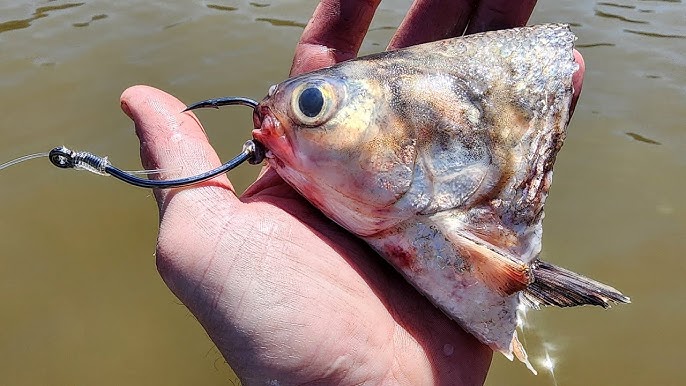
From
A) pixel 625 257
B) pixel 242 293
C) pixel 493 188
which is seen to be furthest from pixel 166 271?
pixel 625 257

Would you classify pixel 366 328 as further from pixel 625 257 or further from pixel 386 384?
pixel 625 257

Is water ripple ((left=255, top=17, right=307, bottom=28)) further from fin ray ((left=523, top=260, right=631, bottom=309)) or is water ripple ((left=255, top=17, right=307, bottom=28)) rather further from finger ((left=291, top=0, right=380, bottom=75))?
fin ray ((left=523, top=260, right=631, bottom=309))

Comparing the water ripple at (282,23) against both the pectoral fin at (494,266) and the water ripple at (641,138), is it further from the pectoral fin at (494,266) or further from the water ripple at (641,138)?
the pectoral fin at (494,266)

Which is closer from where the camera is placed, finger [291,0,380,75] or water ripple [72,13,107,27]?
finger [291,0,380,75]

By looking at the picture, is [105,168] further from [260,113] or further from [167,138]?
[260,113]

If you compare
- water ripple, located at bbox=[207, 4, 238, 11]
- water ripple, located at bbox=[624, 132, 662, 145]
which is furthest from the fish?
water ripple, located at bbox=[207, 4, 238, 11]

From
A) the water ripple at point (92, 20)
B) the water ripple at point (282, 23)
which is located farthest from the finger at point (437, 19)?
the water ripple at point (92, 20)

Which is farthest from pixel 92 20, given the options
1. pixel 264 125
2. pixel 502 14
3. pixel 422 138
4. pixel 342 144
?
pixel 422 138
